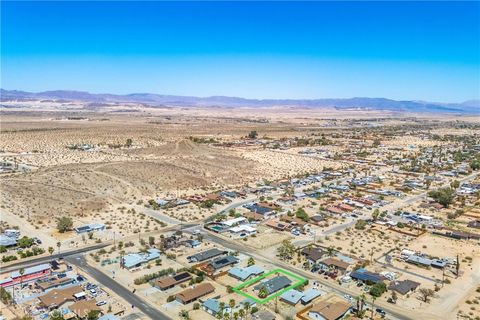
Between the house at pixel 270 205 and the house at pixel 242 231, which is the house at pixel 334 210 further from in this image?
the house at pixel 242 231

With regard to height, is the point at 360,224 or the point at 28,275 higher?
the point at 360,224

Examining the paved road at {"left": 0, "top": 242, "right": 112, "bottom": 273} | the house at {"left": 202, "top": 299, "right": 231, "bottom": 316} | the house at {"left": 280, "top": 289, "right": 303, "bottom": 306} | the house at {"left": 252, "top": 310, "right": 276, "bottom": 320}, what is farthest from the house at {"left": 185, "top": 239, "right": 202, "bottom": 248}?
the house at {"left": 252, "top": 310, "right": 276, "bottom": 320}

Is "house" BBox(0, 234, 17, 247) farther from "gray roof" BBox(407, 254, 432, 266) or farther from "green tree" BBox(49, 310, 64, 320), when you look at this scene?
"gray roof" BBox(407, 254, 432, 266)

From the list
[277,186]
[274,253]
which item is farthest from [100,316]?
[277,186]

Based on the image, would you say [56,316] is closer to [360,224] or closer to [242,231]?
[242,231]

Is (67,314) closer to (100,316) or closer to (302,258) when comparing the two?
(100,316)

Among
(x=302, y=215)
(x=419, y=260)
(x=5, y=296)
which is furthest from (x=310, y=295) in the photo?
(x=5, y=296)

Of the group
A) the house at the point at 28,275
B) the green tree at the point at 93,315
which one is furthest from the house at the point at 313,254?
the house at the point at 28,275
